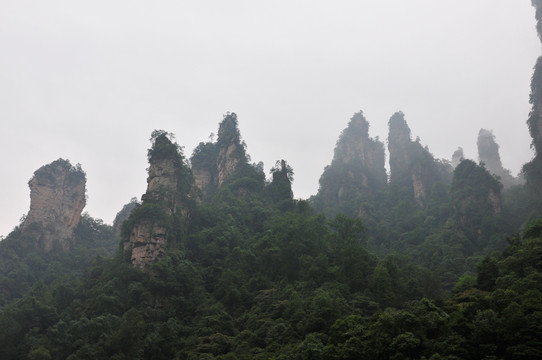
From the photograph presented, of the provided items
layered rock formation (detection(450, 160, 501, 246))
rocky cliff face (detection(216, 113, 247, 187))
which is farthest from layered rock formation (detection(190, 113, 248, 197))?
layered rock formation (detection(450, 160, 501, 246))

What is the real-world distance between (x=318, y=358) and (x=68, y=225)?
176 feet

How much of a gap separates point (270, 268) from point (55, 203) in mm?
38609

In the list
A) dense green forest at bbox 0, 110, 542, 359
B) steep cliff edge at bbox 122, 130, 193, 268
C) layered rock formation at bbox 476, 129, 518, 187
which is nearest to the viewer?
dense green forest at bbox 0, 110, 542, 359

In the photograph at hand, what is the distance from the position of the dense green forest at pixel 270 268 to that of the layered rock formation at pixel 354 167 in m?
0.68

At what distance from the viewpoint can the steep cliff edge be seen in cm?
4478

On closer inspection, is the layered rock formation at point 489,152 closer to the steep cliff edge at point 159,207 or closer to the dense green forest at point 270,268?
the dense green forest at point 270,268

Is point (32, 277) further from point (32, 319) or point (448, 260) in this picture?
point (448, 260)

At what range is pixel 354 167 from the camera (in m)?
83.6

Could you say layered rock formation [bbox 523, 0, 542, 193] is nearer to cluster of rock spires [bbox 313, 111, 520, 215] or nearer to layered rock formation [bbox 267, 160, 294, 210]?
cluster of rock spires [bbox 313, 111, 520, 215]

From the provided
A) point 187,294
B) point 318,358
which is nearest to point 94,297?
point 187,294

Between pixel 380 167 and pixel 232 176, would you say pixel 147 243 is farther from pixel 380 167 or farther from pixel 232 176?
pixel 380 167

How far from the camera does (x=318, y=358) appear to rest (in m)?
23.5

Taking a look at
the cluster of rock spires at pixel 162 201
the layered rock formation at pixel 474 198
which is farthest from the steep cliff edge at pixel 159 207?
the layered rock formation at pixel 474 198

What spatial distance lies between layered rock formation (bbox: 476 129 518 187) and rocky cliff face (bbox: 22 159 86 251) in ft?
244
